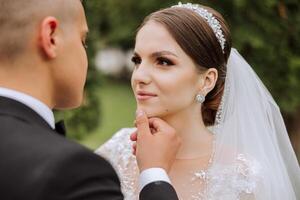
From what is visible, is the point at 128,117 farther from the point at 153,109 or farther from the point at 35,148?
the point at 35,148

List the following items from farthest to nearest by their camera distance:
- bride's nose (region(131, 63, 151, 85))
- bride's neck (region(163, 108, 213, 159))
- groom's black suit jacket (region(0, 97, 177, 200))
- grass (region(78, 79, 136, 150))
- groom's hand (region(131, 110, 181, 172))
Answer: grass (region(78, 79, 136, 150))
bride's neck (region(163, 108, 213, 159))
bride's nose (region(131, 63, 151, 85))
groom's hand (region(131, 110, 181, 172))
groom's black suit jacket (region(0, 97, 177, 200))

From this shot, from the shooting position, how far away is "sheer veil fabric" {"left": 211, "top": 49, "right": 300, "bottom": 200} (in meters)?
3.66

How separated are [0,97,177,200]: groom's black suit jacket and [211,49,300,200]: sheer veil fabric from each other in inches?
70.7

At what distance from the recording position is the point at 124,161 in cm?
400

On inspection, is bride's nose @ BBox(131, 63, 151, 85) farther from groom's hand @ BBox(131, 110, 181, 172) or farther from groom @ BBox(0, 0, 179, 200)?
groom @ BBox(0, 0, 179, 200)

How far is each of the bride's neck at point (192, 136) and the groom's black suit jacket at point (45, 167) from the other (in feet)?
5.60

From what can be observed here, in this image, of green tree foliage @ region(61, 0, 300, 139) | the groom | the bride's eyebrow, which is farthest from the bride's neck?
green tree foliage @ region(61, 0, 300, 139)

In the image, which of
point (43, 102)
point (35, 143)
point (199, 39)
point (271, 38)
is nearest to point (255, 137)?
point (199, 39)

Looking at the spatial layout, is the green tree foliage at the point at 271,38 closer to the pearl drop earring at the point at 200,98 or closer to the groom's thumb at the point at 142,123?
the pearl drop earring at the point at 200,98

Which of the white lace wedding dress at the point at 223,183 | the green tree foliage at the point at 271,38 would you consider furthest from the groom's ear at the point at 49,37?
the green tree foliage at the point at 271,38

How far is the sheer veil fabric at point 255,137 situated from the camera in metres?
3.66

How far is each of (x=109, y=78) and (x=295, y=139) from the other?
21.8 metres

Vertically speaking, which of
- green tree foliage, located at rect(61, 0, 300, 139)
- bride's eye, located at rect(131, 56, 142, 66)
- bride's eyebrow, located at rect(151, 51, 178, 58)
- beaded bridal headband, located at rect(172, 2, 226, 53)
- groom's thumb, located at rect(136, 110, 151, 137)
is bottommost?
green tree foliage, located at rect(61, 0, 300, 139)

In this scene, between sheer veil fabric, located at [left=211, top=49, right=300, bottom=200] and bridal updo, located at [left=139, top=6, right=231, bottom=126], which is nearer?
bridal updo, located at [left=139, top=6, right=231, bottom=126]
